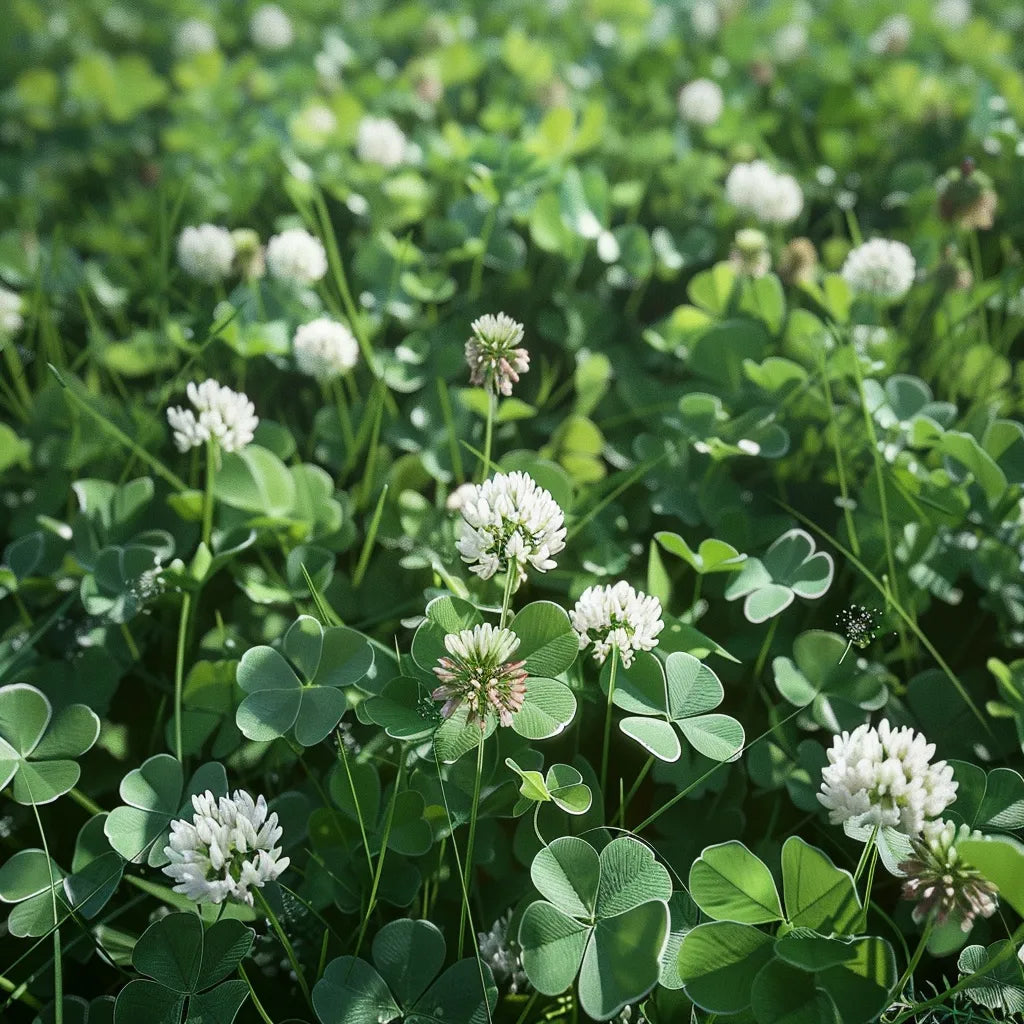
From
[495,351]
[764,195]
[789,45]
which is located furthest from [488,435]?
[789,45]

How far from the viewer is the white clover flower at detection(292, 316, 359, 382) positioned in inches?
43.4

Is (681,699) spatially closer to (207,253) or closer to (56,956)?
(56,956)

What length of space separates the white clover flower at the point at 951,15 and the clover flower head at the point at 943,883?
218cm

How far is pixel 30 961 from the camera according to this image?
2.53 ft

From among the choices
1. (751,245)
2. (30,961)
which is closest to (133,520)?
(30,961)

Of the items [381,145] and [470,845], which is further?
[381,145]

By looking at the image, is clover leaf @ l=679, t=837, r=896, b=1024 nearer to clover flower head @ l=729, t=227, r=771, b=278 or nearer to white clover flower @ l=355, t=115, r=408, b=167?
clover flower head @ l=729, t=227, r=771, b=278

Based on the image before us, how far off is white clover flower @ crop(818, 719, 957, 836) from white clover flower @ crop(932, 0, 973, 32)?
84.0 inches

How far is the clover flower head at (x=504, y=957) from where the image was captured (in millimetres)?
741

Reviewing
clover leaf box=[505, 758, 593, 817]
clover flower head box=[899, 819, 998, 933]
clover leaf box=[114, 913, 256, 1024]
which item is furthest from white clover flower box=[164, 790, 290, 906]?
clover flower head box=[899, 819, 998, 933]

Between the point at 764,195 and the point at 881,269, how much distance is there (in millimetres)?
290

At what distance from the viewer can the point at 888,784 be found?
637mm

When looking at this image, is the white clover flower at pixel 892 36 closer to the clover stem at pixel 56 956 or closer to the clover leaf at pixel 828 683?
the clover leaf at pixel 828 683

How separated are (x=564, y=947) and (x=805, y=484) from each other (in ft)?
2.02
